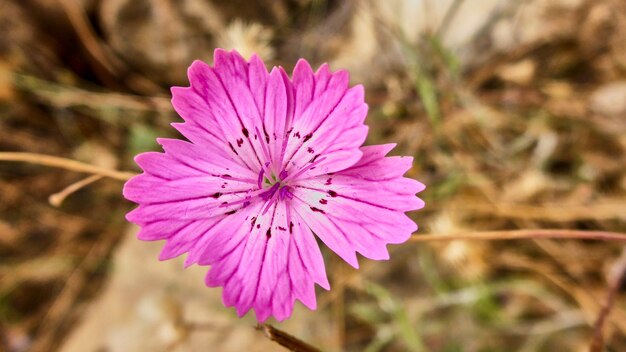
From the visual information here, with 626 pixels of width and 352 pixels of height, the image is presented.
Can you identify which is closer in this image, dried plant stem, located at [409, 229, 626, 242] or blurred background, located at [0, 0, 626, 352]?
dried plant stem, located at [409, 229, 626, 242]

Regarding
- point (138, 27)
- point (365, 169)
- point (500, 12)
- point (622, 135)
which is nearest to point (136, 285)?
point (138, 27)

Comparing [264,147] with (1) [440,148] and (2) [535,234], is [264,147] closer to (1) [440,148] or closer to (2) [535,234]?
(2) [535,234]

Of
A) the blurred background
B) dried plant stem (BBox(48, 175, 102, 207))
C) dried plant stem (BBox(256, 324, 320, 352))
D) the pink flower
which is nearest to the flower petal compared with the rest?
the pink flower

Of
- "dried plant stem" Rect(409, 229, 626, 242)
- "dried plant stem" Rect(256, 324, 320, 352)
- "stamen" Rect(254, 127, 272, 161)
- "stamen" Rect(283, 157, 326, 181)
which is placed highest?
"stamen" Rect(254, 127, 272, 161)

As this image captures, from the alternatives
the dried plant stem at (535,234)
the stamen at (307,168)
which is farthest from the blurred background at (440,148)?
the stamen at (307,168)

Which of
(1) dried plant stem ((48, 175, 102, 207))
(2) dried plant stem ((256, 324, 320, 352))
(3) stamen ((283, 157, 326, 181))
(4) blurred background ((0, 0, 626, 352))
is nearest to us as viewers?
(2) dried plant stem ((256, 324, 320, 352))

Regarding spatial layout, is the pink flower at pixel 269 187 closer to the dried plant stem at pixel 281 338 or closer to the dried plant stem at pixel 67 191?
the dried plant stem at pixel 281 338

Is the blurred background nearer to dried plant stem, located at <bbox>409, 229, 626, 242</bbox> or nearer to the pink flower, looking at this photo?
dried plant stem, located at <bbox>409, 229, 626, 242</bbox>
